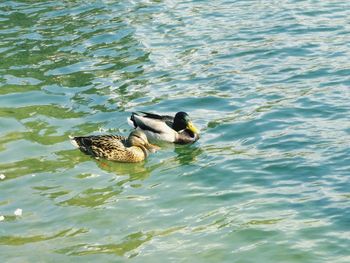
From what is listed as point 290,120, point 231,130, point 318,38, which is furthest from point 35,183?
point 318,38

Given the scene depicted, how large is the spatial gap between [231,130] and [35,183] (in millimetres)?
3711

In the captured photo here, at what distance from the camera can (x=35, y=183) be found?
1184 centimetres

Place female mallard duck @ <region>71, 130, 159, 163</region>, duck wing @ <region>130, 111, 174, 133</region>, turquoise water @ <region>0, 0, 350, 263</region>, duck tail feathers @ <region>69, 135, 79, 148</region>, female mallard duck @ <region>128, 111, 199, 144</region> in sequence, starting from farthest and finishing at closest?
1. duck wing @ <region>130, 111, 174, 133</region>
2. female mallard duck @ <region>128, 111, 199, 144</region>
3. duck tail feathers @ <region>69, 135, 79, 148</region>
4. female mallard duck @ <region>71, 130, 159, 163</region>
5. turquoise water @ <region>0, 0, 350, 263</region>

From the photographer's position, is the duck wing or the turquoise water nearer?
the turquoise water

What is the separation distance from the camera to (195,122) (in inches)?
578

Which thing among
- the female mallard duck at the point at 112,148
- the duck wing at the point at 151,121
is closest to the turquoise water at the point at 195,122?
the female mallard duck at the point at 112,148

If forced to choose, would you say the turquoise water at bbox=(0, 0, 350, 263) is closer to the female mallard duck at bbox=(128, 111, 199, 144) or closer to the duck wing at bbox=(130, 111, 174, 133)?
the female mallard duck at bbox=(128, 111, 199, 144)

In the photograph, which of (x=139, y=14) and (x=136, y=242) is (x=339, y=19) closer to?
(x=139, y=14)

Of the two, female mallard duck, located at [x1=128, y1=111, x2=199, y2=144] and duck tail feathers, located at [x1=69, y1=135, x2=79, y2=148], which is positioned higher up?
duck tail feathers, located at [x1=69, y1=135, x2=79, y2=148]

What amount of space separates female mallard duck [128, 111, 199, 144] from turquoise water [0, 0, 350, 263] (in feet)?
0.79

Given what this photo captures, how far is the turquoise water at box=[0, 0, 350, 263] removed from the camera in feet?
32.7

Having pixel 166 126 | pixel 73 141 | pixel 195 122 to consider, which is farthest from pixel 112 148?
pixel 195 122

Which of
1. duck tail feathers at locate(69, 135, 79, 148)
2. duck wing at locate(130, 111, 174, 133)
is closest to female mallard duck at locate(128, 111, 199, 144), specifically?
duck wing at locate(130, 111, 174, 133)

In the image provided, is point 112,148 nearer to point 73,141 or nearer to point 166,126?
point 73,141
